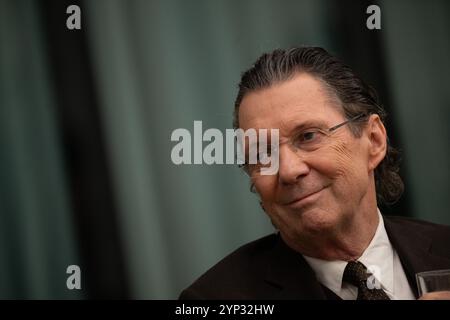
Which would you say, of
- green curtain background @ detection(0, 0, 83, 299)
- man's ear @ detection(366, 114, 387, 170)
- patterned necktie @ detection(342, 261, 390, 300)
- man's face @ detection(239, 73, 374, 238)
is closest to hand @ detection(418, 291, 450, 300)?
patterned necktie @ detection(342, 261, 390, 300)

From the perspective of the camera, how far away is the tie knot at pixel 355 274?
143 centimetres

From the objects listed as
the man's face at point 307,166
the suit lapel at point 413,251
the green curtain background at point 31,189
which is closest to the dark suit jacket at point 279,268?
the suit lapel at point 413,251

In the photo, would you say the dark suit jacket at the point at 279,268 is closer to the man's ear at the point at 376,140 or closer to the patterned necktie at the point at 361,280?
the patterned necktie at the point at 361,280

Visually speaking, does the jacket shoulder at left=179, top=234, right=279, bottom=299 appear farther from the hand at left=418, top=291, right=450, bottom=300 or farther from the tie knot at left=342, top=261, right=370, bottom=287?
the hand at left=418, top=291, right=450, bottom=300

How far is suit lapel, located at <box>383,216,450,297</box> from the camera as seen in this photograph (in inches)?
57.8

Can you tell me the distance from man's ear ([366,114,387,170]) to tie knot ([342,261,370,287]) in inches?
11.6

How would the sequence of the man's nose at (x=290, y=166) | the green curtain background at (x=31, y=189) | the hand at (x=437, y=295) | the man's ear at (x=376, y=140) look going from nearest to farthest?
the hand at (x=437, y=295) → the man's nose at (x=290, y=166) → the man's ear at (x=376, y=140) → the green curtain background at (x=31, y=189)

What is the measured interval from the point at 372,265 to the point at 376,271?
2cm

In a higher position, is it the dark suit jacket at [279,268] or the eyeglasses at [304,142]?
the eyeglasses at [304,142]

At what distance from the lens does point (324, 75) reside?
4.93 feet

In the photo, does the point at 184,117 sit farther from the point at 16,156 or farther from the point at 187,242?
the point at 16,156

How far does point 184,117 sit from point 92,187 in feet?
1.23
